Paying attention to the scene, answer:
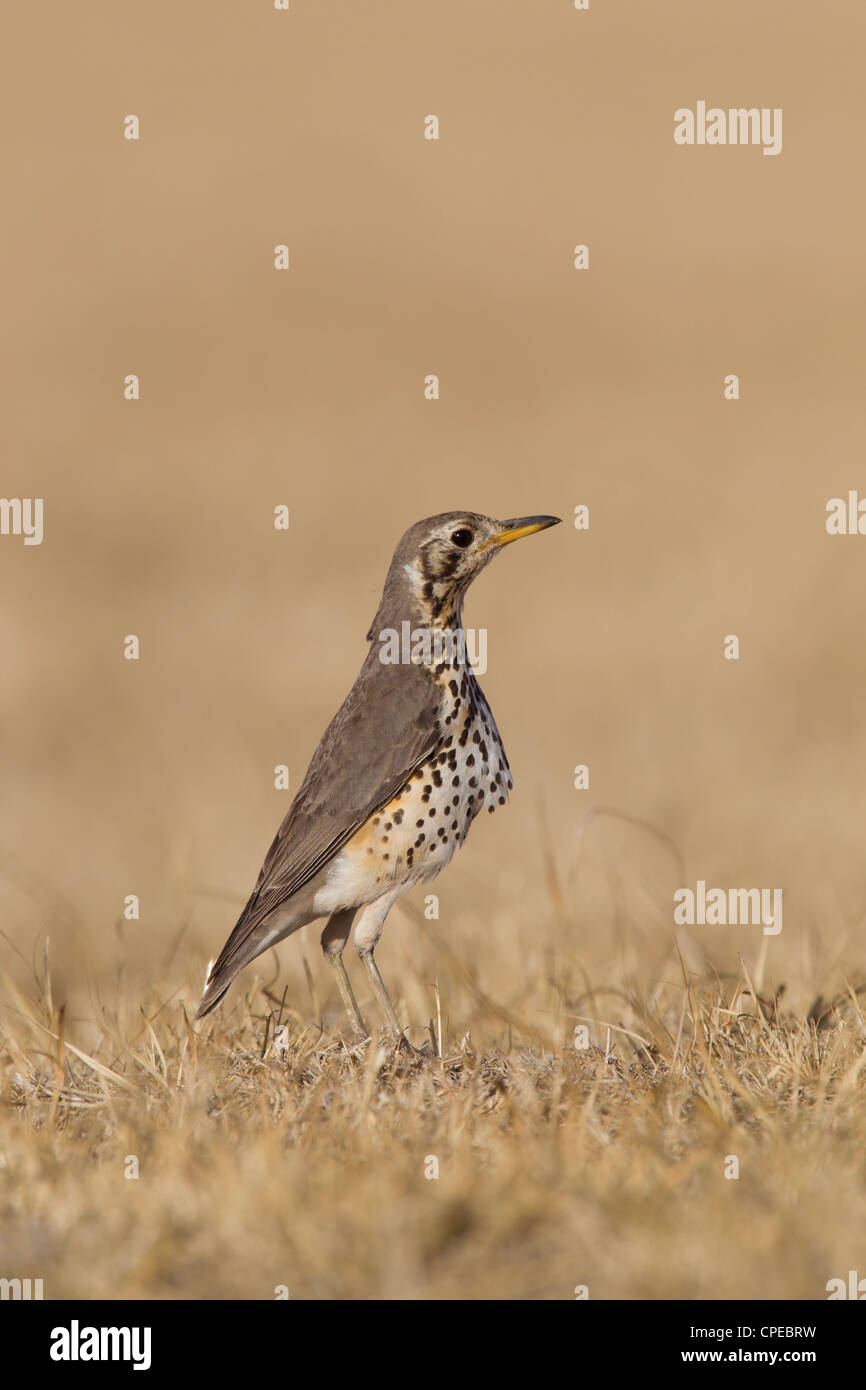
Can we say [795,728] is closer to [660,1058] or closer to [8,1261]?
[660,1058]

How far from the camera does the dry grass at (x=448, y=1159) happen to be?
13.7 feet

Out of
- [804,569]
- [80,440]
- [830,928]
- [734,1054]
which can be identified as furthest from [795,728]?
[80,440]

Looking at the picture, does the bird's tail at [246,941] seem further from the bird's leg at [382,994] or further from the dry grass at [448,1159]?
the bird's leg at [382,994]

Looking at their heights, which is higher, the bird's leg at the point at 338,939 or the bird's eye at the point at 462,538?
the bird's eye at the point at 462,538

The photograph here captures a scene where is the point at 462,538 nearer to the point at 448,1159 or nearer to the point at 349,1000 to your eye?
the point at 349,1000

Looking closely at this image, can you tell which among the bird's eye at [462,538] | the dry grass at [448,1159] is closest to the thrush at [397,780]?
the bird's eye at [462,538]

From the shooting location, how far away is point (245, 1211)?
4.40 metres

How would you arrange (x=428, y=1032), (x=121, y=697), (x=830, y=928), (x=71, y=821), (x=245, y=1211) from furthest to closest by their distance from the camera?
(x=121, y=697) → (x=71, y=821) → (x=830, y=928) → (x=428, y=1032) → (x=245, y=1211)

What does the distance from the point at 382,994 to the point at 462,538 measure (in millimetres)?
1896

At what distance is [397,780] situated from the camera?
6.67 meters

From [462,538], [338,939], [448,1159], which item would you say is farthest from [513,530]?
[448,1159]

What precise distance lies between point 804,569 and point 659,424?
7490mm

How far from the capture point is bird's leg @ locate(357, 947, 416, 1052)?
19.6 ft

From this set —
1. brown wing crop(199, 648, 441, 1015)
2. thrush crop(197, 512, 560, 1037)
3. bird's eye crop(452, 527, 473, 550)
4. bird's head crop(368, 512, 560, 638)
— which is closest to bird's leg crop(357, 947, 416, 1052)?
thrush crop(197, 512, 560, 1037)
